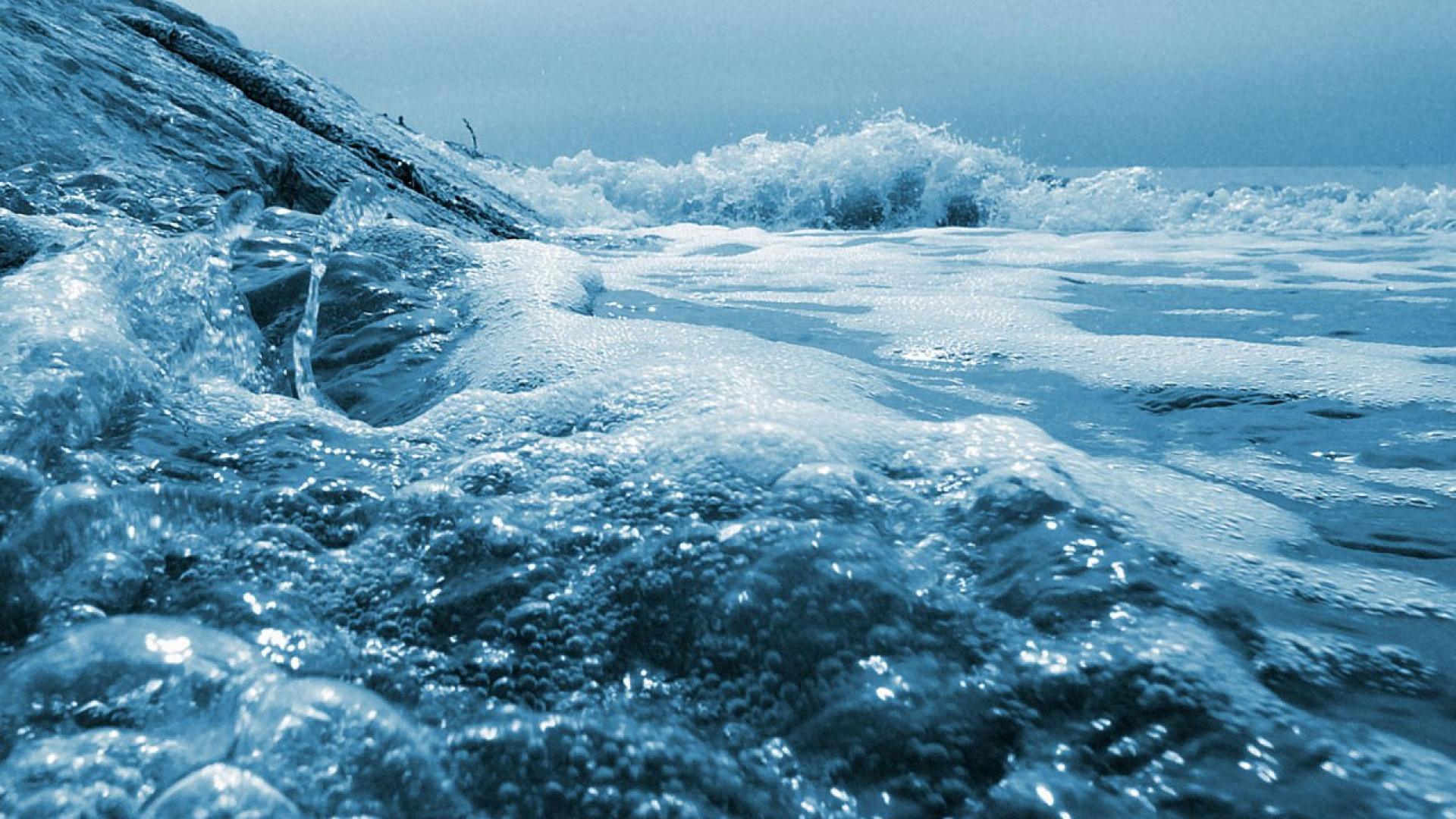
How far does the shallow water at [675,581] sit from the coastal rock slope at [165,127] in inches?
35.5

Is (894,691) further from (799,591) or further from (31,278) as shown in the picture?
(31,278)

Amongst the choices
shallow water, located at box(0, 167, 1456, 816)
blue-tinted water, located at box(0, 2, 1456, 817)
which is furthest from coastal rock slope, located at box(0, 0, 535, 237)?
shallow water, located at box(0, 167, 1456, 816)

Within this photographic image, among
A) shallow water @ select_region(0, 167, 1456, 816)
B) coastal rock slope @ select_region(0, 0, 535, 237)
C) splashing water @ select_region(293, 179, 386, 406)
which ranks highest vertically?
coastal rock slope @ select_region(0, 0, 535, 237)

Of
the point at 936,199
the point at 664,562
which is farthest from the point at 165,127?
the point at 936,199

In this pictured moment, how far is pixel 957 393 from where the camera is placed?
8.02 feet

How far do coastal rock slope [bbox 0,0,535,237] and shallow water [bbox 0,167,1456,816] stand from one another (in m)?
0.90

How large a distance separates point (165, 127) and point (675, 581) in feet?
12.5

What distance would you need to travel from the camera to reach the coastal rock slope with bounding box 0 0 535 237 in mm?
3104

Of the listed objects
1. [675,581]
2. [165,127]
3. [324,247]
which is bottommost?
[675,581]

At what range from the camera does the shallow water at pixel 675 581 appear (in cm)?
93

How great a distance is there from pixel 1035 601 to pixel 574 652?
2.18 ft

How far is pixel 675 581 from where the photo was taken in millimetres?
1246

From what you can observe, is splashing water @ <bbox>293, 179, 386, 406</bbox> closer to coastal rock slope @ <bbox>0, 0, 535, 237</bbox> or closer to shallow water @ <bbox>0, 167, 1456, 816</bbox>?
shallow water @ <bbox>0, 167, 1456, 816</bbox>

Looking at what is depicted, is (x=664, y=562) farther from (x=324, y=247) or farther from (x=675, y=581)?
(x=324, y=247)
